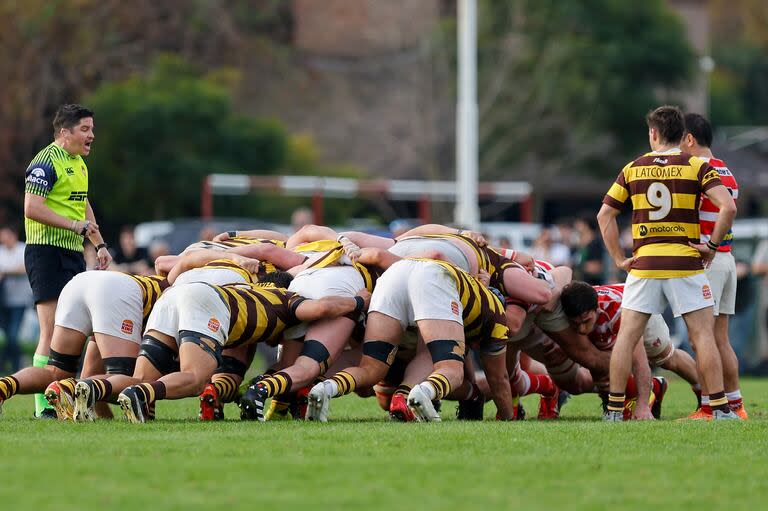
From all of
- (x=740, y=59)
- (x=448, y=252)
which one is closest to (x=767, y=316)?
(x=448, y=252)

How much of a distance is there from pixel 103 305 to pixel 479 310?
8.90 feet

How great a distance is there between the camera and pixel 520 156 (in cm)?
4681

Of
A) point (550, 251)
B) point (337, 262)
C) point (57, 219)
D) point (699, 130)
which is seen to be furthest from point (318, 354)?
point (550, 251)

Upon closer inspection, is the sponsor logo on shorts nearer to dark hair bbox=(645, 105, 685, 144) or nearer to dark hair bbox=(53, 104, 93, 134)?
dark hair bbox=(53, 104, 93, 134)

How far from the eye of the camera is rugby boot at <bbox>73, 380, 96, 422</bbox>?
975cm

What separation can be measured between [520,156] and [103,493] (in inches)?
1604

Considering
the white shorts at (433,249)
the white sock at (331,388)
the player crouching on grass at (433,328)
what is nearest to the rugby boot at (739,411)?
the player crouching on grass at (433,328)

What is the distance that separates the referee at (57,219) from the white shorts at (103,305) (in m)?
0.75

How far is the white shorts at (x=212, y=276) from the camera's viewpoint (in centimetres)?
1102

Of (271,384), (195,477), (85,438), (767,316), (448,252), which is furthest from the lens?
(767,316)

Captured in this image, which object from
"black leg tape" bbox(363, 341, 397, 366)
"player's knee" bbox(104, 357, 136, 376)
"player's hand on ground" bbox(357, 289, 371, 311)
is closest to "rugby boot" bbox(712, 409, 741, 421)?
"black leg tape" bbox(363, 341, 397, 366)

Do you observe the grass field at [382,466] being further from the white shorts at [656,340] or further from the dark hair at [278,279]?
the white shorts at [656,340]

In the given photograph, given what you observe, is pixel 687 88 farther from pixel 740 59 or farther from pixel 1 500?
pixel 1 500

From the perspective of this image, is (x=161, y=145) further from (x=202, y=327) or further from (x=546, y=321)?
(x=202, y=327)
